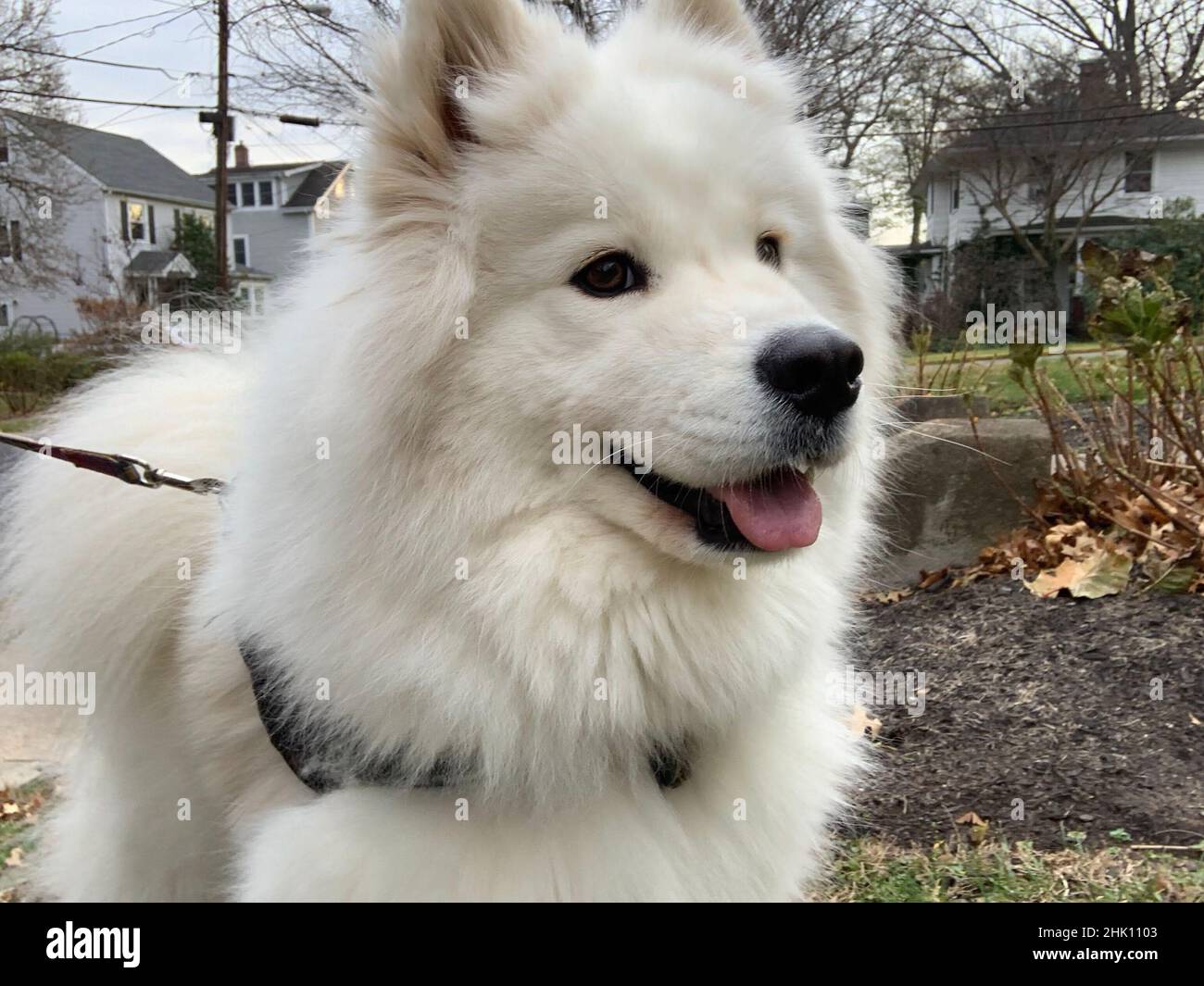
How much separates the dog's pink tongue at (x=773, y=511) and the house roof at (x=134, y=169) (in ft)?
106

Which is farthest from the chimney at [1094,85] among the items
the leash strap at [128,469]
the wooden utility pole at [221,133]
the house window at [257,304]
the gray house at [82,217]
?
the leash strap at [128,469]

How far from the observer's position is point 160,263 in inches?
1435

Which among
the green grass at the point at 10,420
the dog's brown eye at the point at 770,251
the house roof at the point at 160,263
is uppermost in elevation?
the house roof at the point at 160,263

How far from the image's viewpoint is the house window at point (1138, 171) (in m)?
26.7

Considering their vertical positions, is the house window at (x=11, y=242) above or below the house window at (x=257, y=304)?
above

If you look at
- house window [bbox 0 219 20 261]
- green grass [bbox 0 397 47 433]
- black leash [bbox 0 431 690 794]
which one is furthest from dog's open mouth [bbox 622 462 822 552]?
house window [bbox 0 219 20 261]

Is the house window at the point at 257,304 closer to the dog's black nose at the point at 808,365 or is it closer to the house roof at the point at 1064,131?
the dog's black nose at the point at 808,365

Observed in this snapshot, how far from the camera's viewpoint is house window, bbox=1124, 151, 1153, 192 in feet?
87.6

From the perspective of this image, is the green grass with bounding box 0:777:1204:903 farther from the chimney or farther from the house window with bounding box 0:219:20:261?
the house window with bounding box 0:219:20:261

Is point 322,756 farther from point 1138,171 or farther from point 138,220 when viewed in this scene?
point 138,220

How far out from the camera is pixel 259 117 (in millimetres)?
12219

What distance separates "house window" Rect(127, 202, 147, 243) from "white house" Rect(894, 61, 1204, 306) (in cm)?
2812

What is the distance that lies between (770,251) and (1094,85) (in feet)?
71.2

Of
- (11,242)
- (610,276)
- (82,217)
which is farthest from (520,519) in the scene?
(82,217)
